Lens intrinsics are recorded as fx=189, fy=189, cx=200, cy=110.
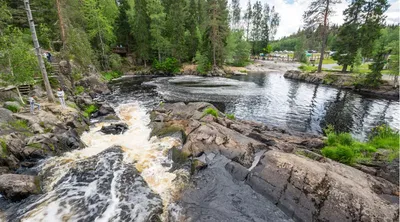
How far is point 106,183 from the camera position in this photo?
8.61 meters

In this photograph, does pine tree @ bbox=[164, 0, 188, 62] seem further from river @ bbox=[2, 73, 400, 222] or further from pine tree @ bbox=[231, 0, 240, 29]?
pine tree @ bbox=[231, 0, 240, 29]

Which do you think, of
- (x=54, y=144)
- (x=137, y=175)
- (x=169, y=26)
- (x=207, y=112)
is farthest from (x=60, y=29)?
(x=169, y=26)

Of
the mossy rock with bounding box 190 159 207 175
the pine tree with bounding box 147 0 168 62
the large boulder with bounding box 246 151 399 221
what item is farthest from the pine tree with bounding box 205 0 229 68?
the large boulder with bounding box 246 151 399 221

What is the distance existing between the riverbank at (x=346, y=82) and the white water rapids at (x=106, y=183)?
32.9m

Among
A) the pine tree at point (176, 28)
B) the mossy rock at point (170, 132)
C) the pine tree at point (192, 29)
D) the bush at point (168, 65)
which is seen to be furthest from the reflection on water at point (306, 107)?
the pine tree at point (192, 29)

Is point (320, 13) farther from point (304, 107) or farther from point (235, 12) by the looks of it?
point (235, 12)

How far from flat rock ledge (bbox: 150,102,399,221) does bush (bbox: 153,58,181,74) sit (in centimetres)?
4031

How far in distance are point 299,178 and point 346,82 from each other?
3500 centimetres

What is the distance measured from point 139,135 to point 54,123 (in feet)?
18.4

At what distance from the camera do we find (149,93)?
92.4ft

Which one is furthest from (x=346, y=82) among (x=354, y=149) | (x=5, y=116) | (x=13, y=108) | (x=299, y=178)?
(x=13, y=108)

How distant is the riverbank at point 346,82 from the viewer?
1084 inches

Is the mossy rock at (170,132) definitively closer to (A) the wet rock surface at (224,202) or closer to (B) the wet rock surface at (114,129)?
(B) the wet rock surface at (114,129)

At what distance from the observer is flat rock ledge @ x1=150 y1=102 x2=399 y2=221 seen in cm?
628
